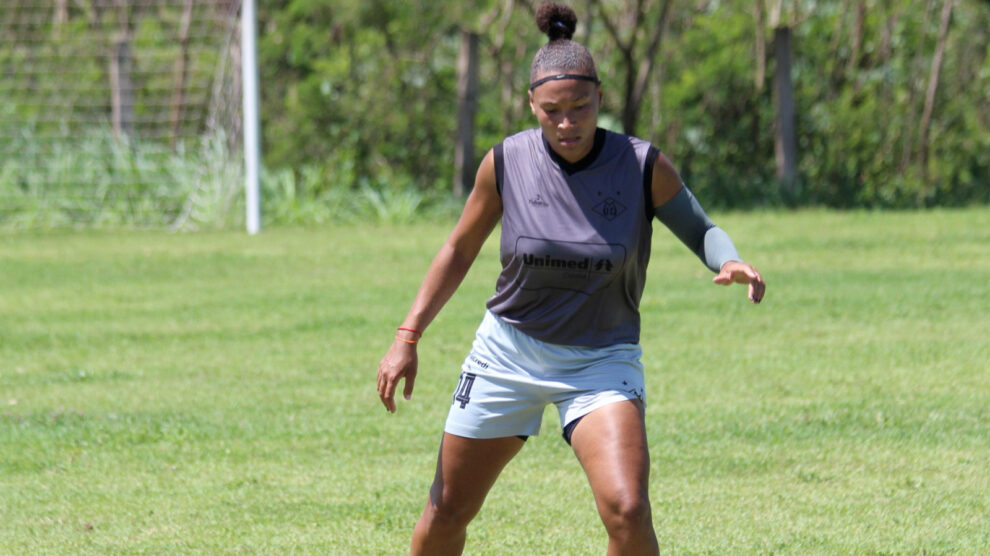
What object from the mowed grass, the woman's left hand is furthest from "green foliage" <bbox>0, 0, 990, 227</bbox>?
the woman's left hand

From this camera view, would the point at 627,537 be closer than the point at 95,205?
Yes

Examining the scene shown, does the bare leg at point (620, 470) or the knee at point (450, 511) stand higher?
the bare leg at point (620, 470)

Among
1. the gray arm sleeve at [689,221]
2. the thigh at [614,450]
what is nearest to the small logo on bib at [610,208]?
the gray arm sleeve at [689,221]

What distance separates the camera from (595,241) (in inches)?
161

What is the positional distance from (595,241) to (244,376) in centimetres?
517

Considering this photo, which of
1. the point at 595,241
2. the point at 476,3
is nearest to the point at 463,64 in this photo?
the point at 476,3

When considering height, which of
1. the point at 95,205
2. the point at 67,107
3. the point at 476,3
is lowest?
the point at 95,205

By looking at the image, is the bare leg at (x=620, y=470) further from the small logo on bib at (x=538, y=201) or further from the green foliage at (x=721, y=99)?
the green foliage at (x=721, y=99)

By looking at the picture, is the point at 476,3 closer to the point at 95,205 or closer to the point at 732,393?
the point at 95,205

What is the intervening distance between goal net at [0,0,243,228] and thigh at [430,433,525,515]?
1387cm

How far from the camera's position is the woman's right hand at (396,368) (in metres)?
4.38

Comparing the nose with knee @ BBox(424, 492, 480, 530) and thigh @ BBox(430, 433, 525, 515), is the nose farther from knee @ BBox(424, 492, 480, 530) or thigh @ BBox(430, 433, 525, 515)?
knee @ BBox(424, 492, 480, 530)

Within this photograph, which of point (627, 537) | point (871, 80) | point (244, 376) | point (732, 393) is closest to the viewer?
point (627, 537)

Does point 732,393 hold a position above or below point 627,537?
below
